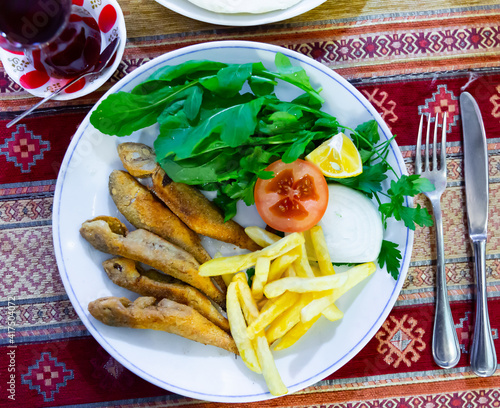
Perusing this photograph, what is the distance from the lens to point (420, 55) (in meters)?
1.90

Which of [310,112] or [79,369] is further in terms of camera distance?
[79,369]

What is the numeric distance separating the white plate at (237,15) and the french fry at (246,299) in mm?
998

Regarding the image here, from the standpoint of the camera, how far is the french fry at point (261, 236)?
1665 millimetres

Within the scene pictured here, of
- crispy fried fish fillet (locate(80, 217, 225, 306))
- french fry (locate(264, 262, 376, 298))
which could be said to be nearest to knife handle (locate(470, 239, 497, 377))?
french fry (locate(264, 262, 376, 298))

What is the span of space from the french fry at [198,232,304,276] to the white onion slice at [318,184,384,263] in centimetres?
19

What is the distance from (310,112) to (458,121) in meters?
0.72

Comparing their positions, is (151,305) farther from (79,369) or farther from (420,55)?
(420,55)

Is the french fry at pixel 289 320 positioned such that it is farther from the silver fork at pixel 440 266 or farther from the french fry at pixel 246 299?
the silver fork at pixel 440 266

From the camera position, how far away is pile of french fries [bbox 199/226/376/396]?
62.0 inches

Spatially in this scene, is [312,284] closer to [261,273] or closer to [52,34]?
[261,273]

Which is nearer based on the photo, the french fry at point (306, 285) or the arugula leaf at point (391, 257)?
the french fry at point (306, 285)

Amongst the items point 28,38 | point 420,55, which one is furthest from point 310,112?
point 28,38

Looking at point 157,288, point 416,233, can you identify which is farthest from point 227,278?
point 416,233

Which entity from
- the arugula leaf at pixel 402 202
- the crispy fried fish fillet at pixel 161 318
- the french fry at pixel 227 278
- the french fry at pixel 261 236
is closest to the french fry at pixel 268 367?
the crispy fried fish fillet at pixel 161 318
